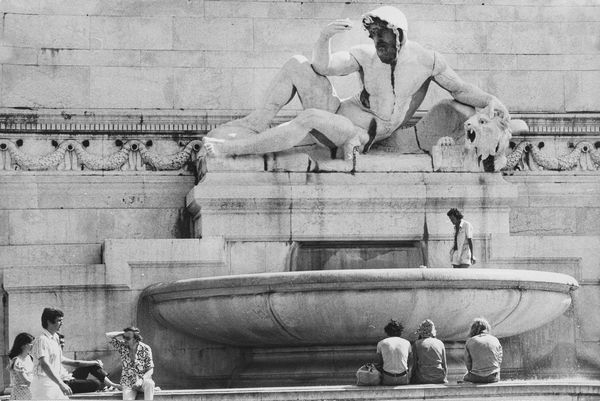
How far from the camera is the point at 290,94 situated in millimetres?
21906

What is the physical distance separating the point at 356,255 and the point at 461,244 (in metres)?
1.77

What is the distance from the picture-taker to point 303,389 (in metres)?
17.0

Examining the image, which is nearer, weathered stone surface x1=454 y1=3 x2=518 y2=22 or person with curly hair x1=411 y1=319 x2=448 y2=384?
person with curly hair x1=411 y1=319 x2=448 y2=384

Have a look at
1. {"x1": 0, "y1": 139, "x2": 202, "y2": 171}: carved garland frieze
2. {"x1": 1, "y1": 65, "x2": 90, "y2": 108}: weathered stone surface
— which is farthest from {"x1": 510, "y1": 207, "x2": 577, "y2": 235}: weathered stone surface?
{"x1": 1, "y1": 65, "x2": 90, "y2": 108}: weathered stone surface

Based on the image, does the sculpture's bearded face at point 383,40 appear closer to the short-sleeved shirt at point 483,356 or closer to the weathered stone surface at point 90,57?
the weathered stone surface at point 90,57

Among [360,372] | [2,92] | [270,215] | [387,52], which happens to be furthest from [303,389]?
[2,92]

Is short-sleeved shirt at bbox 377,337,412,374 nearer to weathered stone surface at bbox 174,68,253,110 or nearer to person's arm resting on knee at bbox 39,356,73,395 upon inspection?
person's arm resting on knee at bbox 39,356,73,395

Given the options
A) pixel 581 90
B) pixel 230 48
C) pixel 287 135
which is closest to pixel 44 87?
pixel 230 48

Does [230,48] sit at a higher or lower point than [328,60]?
higher

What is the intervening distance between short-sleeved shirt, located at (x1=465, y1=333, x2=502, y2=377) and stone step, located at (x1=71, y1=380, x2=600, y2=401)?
0.56 m

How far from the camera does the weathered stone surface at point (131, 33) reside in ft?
74.6

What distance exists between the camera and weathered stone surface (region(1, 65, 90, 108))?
73.5 ft

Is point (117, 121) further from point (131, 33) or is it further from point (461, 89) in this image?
point (461, 89)

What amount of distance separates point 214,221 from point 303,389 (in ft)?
14.8
